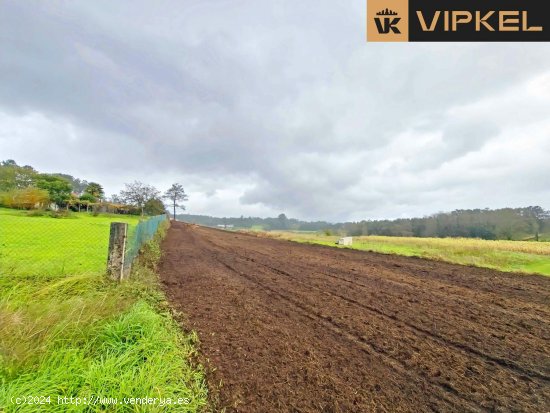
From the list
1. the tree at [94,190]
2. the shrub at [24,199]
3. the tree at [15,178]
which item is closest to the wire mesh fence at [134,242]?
the shrub at [24,199]

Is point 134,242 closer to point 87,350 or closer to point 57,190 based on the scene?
point 87,350

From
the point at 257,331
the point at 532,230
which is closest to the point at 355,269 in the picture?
the point at 257,331

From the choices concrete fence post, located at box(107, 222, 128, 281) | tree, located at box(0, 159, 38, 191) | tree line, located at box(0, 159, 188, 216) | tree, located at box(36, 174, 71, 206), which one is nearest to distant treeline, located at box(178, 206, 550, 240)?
tree line, located at box(0, 159, 188, 216)

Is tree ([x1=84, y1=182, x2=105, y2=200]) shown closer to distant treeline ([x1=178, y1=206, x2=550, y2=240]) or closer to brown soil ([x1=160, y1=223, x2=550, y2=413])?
distant treeline ([x1=178, y1=206, x2=550, y2=240])

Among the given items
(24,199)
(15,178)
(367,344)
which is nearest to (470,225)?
(367,344)

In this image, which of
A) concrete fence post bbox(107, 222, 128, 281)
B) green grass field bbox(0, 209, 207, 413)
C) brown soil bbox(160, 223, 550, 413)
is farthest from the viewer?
concrete fence post bbox(107, 222, 128, 281)

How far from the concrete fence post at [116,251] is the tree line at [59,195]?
151 feet

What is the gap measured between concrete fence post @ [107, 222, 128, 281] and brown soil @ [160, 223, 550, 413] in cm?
124

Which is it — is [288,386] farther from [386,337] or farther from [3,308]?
[3,308]

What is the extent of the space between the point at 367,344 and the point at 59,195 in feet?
197

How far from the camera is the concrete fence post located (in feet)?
15.8

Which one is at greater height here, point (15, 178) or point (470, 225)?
point (15, 178)

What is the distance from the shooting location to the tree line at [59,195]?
3819 centimetres

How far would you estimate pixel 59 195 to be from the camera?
47188mm
